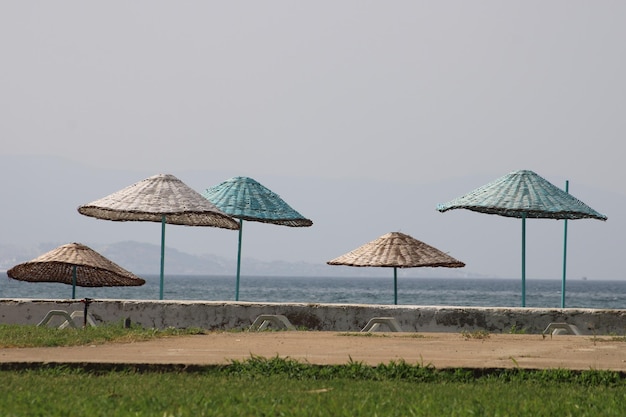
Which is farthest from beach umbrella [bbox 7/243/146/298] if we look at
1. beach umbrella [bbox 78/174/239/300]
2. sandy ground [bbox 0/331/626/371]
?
sandy ground [bbox 0/331/626/371]

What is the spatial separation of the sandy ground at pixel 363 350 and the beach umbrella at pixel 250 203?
6534mm

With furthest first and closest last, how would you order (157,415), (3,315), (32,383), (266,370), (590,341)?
1. (3,315)
2. (590,341)
3. (266,370)
4. (32,383)
5. (157,415)

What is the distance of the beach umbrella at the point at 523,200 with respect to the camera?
18078 mm

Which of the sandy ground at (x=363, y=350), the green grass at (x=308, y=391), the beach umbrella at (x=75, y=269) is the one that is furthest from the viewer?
the beach umbrella at (x=75, y=269)

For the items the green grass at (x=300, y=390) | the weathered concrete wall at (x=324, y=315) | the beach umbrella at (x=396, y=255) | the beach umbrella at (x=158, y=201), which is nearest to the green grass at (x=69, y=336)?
the green grass at (x=300, y=390)

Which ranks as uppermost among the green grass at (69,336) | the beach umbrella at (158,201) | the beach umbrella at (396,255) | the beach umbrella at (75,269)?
the beach umbrella at (158,201)

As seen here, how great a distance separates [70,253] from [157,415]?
12.0 metres

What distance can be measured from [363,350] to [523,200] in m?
7.98

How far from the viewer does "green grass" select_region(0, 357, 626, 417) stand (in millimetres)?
7316

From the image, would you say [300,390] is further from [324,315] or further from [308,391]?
[324,315]

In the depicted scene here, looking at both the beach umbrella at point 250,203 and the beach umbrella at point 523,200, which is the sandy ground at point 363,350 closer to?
the beach umbrella at point 523,200

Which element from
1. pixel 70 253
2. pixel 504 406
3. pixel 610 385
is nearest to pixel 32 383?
Result: pixel 504 406

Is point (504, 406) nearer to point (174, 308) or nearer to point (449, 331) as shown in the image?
point (449, 331)

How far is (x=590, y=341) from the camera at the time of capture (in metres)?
12.6
